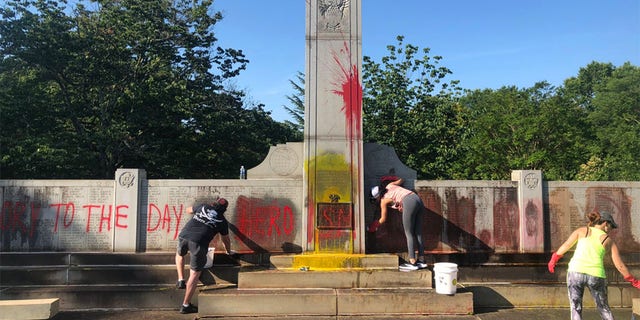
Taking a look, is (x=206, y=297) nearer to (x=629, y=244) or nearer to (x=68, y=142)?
(x=629, y=244)

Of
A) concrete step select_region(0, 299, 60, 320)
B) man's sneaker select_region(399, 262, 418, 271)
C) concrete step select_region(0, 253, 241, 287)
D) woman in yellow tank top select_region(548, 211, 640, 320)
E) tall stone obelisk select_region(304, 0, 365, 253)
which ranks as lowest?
concrete step select_region(0, 299, 60, 320)

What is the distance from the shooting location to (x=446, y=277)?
7020mm

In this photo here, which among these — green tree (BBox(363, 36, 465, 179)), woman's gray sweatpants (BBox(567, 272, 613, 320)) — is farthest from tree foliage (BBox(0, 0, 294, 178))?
woman's gray sweatpants (BBox(567, 272, 613, 320))

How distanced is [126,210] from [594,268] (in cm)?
856

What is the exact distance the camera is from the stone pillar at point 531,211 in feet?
32.2

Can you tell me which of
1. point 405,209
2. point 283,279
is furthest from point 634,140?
point 283,279

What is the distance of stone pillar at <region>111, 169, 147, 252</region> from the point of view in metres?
9.38

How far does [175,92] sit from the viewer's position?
19.2 metres

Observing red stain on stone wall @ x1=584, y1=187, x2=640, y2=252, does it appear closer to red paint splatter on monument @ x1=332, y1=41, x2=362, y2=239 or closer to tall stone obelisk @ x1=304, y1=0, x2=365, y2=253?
tall stone obelisk @ x1=304, y1=0, x2=365, y2=253

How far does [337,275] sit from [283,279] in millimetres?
937

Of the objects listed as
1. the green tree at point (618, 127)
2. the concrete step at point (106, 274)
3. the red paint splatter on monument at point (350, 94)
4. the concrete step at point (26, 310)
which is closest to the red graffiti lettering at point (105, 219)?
the concrete step at point (106, 274)

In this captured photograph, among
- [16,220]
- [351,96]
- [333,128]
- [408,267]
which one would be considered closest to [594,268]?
[408,267]

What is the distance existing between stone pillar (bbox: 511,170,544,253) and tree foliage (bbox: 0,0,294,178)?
13978 millimetres

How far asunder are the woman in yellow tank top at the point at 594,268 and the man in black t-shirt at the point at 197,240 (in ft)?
17.5
